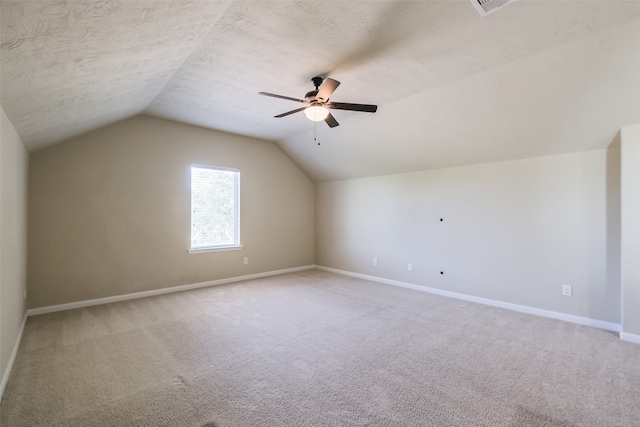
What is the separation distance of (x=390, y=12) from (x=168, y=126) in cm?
388

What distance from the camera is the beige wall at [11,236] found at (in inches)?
88.1

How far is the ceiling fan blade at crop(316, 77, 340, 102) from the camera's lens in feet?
8.61

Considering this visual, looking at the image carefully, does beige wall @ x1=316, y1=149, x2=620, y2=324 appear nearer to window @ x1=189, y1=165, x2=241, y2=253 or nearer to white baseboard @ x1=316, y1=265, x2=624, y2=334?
white baseboard @ x1=316, y1=265, x2=624, y2=334

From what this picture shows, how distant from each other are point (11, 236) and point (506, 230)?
541 cm

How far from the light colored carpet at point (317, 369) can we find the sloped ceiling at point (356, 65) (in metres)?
2.06

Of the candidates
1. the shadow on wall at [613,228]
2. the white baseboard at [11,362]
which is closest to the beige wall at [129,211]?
the white baseboard at [11,362]

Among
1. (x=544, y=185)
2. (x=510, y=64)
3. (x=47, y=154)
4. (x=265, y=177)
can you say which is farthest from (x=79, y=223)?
(x=544, y=185)

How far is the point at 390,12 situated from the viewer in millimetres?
2109

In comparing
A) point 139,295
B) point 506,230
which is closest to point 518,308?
point 506,230

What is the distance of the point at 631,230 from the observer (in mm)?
2936

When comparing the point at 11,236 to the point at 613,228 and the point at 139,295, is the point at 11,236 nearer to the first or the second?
the point at 139,295

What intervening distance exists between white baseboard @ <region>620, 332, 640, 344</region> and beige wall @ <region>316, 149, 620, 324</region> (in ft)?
1.03

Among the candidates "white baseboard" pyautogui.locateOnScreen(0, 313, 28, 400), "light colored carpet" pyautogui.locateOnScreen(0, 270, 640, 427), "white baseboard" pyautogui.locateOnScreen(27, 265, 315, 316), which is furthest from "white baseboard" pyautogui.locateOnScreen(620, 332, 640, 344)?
"white baseboard" pyautogui.locateOnScreen(0, 313, 28, 400)

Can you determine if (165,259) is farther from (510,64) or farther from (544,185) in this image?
(544,185)
